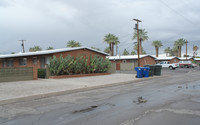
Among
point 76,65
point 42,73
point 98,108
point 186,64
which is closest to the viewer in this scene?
point 98,108

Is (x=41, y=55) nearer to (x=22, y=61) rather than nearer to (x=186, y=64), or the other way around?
(x=22, y=61)

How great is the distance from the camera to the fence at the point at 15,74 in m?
15.6

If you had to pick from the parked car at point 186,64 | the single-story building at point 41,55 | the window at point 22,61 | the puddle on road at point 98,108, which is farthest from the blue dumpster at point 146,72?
the parked car at point 186,64

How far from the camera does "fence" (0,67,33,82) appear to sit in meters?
15.6

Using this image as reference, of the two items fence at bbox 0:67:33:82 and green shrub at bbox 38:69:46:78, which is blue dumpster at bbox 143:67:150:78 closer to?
green shrub at bbox 38:69:46:78

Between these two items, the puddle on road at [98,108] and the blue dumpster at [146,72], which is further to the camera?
the blue dumpster at [146,72]

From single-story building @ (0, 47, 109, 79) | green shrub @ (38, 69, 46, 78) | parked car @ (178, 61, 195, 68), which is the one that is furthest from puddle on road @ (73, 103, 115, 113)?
parked car @ (178, 61, 195, 68)

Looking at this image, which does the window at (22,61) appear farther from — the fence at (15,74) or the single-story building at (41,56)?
the fence at (15,74)

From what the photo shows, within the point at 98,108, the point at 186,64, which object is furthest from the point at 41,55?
the point at 186,64

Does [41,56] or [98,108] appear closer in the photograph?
[98,108]

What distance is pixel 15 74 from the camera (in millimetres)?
16297

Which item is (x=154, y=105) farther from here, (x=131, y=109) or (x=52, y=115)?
(x=52, y=115)

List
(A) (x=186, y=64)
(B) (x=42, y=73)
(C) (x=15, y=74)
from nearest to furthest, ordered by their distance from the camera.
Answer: (C) (x=15, y=74) → (B) (x=42, y=73) → (A) (x=186, y=64)

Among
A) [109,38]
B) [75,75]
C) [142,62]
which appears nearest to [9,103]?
[75,75]
